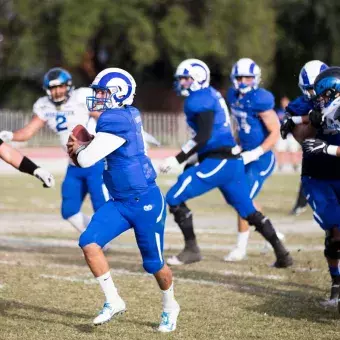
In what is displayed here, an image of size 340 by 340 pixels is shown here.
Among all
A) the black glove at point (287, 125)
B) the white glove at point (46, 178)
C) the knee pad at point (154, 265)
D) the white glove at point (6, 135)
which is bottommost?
the knee pad at point (154, 265)

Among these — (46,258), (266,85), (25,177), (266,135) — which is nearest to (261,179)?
(266,135)

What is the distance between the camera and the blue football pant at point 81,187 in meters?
8.27

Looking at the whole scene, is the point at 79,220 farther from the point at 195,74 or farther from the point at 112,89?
the point at 112,89

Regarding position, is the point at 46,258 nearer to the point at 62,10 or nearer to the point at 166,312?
the point at 166,312

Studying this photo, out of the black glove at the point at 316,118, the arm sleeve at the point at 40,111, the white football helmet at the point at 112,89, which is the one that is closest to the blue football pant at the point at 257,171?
the arm sleeve at the point at 40,111

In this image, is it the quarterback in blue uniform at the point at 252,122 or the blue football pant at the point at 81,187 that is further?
the quarterback in blue uniform at the point at 252,122

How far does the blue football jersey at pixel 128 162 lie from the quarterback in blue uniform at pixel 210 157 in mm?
2210

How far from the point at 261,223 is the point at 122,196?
2686 millimetres

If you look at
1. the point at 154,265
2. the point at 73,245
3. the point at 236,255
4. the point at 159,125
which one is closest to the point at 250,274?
the point at 236,255

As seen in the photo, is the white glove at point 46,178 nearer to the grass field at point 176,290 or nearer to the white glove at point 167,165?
the grass field at point 176,290

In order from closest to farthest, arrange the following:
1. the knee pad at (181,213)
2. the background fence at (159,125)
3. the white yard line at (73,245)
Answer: the knee pad at (181,213)
the white yard line at (73,245)
the background fence at (159,125)

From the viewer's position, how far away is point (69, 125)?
8469 millimetres

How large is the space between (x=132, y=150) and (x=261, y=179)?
335 cm

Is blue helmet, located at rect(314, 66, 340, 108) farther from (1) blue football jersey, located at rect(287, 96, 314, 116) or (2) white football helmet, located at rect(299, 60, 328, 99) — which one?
(2) white football helmet, located at rect(299, 60, 328, 99)
